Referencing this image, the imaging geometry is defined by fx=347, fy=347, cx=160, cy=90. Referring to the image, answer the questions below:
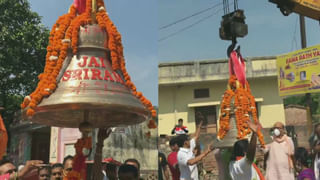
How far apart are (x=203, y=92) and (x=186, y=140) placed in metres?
12.5

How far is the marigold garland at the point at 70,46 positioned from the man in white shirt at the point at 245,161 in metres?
1.25

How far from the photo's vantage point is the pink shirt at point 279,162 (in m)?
4.95

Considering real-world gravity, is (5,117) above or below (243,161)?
above

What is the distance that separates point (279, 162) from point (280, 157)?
7 centimetres

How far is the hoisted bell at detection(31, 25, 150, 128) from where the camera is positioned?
2475 mm

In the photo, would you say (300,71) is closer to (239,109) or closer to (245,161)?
(239,109)

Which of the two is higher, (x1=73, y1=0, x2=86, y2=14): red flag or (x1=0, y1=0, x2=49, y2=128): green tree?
(x1=0, y1=0, x2=49, y2=128): green tree

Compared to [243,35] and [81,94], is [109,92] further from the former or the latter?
[243,35]

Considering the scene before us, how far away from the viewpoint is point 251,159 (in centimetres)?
368

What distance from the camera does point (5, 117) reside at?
44.3 ft

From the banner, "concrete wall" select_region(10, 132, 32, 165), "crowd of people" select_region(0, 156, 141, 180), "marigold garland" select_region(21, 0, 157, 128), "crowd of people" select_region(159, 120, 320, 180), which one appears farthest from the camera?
"concrete wall" select_region(10, 132, 32, 165)

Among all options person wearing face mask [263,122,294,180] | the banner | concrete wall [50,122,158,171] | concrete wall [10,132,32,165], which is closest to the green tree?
concrete wall [10,132,32,165]

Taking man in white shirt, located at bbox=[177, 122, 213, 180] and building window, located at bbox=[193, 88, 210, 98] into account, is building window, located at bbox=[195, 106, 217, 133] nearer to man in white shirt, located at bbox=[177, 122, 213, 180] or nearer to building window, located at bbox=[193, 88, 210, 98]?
building window, located at bbox=[193, 88, 210, 98]

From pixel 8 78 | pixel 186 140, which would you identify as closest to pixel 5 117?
pixel 8 78
